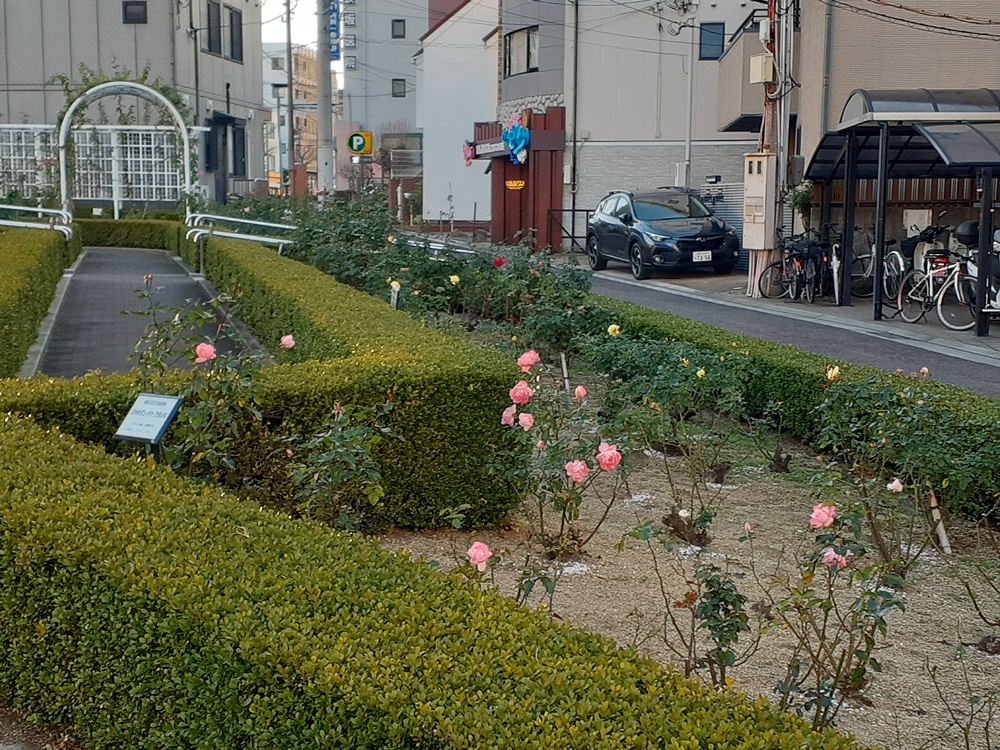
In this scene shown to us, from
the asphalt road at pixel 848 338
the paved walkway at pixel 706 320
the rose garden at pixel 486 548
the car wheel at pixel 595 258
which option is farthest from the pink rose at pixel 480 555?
the car wheel at pixel 595 258

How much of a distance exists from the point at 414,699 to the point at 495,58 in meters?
44.1

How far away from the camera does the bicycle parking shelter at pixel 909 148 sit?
45.9ft

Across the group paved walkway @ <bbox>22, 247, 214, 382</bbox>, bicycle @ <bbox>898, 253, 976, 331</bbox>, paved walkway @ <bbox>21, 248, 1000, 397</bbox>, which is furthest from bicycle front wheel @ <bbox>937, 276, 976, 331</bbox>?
paved walkway @ <bbox>22, 247, 214, 382</bbox>

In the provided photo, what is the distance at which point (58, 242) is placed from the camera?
741 inches

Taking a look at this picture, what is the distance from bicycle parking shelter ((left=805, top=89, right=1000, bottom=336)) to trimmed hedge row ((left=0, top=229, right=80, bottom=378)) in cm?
963

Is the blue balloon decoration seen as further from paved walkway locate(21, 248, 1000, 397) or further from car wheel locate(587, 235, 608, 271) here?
paved walkway locate(21, 248, 1000, 397)

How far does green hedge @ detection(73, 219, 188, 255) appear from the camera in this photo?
2895 cm

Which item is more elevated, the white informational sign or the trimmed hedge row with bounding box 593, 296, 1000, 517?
the white informational sign

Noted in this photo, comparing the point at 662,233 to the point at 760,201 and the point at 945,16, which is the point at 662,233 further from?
the point at 945,16

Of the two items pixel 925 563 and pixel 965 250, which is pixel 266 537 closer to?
pixel 925 563

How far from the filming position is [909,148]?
60.0ft

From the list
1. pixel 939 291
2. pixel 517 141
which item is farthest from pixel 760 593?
pixel 517 141

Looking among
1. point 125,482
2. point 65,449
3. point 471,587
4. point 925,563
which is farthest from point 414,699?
point 925,563

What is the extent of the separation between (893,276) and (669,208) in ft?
24.5
